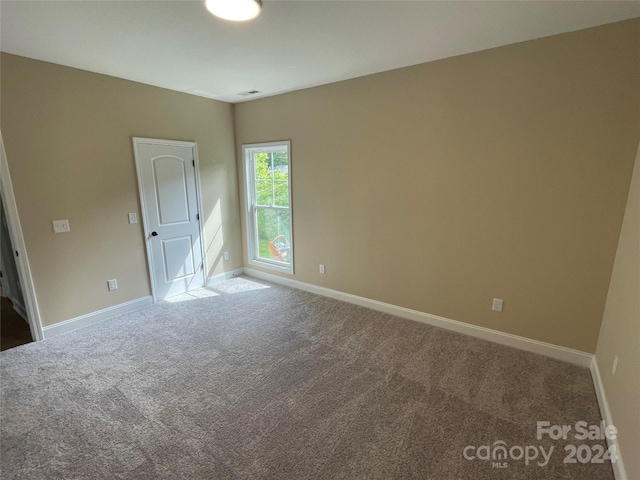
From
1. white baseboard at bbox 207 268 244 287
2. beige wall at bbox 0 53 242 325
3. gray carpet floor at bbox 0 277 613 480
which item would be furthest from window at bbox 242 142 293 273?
gray carpet floor at bbox 0 277 613 480

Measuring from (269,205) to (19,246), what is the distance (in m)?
2.74

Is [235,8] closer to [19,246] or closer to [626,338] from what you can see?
[19,246]

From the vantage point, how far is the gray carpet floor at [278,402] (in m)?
1.71

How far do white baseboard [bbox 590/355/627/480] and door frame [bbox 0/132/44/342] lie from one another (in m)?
4.57

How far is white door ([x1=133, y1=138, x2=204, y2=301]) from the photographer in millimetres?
3645

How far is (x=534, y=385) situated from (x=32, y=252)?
452 cm

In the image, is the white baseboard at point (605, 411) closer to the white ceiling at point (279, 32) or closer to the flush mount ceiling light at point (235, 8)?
the white ceiling at point (279, 32)

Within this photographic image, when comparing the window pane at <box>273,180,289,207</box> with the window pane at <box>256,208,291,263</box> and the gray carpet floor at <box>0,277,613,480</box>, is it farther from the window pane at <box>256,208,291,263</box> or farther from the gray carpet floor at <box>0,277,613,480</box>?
the gray carpet floor at <box>0,277,613,480</box>

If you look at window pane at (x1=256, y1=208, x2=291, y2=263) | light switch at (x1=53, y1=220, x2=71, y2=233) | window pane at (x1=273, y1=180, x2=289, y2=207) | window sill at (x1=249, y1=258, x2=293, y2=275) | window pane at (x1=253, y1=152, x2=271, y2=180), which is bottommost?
window sill at (x1=249, y1=258, x2=293, y2=275)

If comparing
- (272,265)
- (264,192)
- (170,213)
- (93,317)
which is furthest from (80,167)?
(272,265)

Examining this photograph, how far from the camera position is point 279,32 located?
Answer: 2229 millimetres

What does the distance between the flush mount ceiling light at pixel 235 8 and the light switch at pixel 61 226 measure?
254 cm

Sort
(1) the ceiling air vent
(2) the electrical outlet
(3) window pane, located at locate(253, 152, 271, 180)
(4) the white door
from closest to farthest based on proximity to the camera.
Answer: (2) the electrical outlet → (4) the white door → (1) the ceiling air vent → (3) window pane, located at locate(253, 152, 271, 180)

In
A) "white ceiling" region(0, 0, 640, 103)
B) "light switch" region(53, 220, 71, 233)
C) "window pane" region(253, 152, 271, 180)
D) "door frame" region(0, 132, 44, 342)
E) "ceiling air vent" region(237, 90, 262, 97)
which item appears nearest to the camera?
"white ceiling" region(0, 0, 640, 103)
